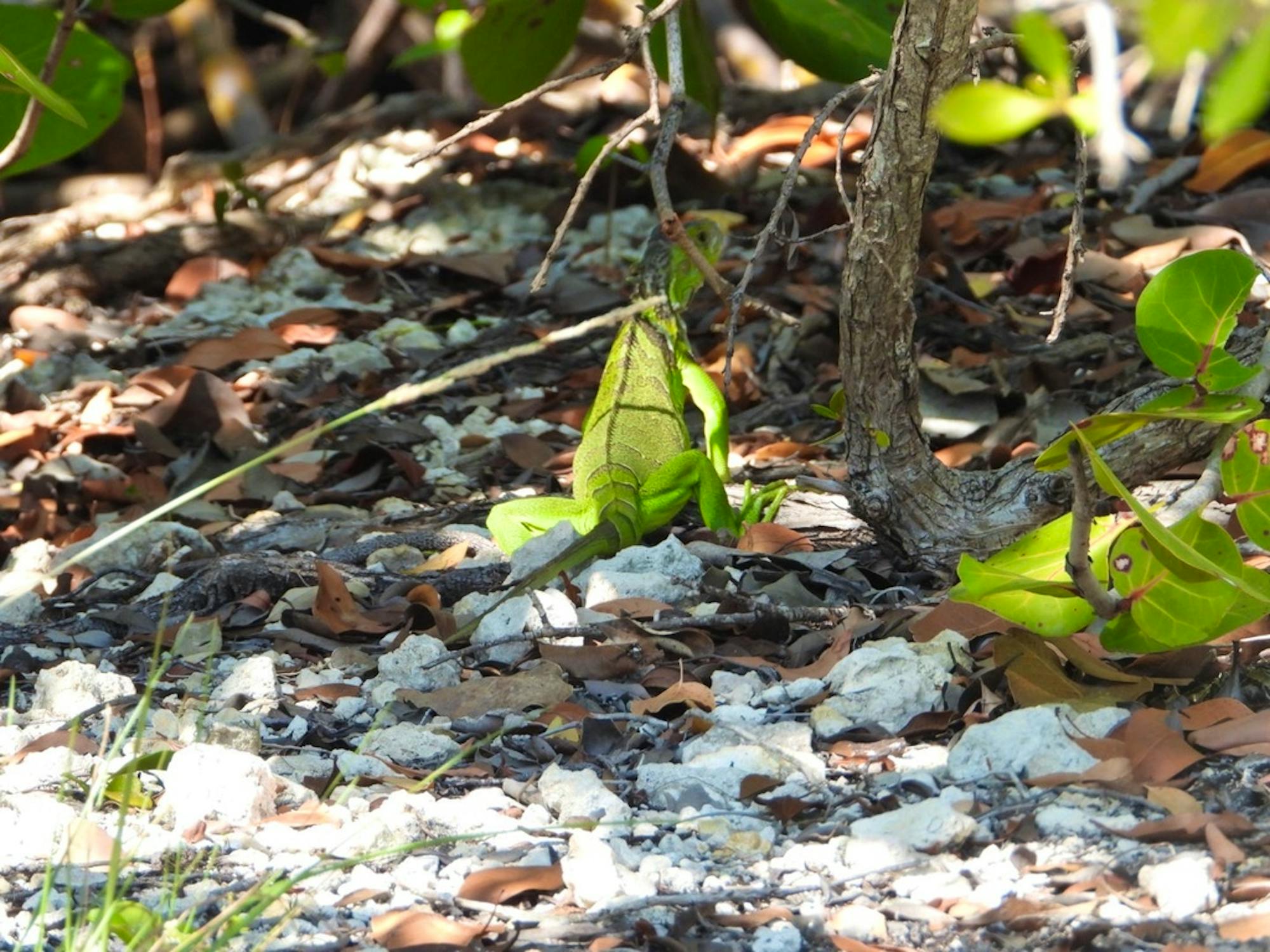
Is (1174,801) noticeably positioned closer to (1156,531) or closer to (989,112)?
(1156,531)

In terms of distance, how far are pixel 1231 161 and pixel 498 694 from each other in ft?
12.7

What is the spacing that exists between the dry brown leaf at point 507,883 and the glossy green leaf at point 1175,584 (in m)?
1.00

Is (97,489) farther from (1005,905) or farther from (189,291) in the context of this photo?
(1005,905)

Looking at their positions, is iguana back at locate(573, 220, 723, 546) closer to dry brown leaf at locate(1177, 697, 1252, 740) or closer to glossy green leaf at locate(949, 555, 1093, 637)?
glossy green leaf at locate(949, 555, 1093, 637)

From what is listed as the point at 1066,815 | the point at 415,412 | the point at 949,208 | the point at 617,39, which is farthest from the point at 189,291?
the point at 1066,815

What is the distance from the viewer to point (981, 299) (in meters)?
4.94

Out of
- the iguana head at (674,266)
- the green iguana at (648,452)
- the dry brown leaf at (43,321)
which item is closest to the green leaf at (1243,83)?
the green iguana at (648,452)

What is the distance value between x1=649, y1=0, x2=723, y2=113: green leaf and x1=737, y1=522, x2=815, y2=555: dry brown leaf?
5.46 feet

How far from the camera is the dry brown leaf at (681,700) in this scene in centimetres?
266

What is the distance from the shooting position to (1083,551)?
2.26 m

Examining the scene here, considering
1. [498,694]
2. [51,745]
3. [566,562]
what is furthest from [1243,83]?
[566,562]

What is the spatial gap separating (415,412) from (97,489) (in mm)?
1093

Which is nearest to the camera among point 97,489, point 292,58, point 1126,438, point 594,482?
point 1126,438

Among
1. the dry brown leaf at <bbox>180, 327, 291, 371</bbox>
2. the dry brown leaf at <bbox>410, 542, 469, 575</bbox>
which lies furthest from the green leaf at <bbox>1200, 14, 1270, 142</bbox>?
the dry brown leaf at <bbox>180, 327, 291, 371</bbox>
